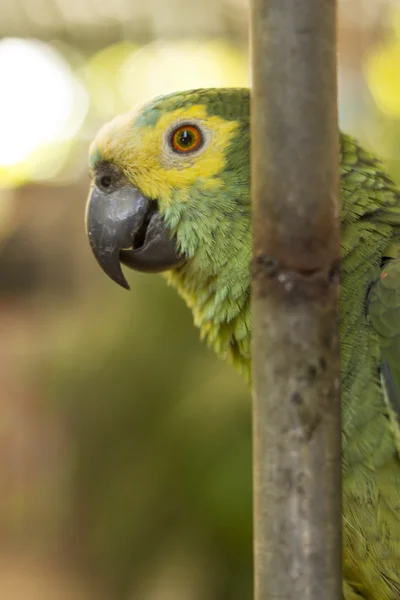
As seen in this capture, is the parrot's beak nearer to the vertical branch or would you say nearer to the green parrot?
the green parrot

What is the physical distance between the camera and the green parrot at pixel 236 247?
737 mm

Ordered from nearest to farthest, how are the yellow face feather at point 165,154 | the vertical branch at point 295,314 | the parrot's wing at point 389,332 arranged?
the vertical branch at point 295,314, the parrot's wing at point 389,332, the yellow face feather at point 165,154

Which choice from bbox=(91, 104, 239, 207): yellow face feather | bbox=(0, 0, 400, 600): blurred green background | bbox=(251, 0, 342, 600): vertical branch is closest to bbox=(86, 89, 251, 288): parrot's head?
bbox=(91, 104, 239, 207): yellow face feather

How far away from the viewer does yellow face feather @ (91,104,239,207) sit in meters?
0.83

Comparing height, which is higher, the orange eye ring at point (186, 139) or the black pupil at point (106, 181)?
the orange eye ring at point (186, 139)

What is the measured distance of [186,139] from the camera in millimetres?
851

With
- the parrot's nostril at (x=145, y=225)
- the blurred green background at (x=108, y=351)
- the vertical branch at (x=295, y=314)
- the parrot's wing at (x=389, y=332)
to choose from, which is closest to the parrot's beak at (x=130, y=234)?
the parrot's nostril at (x=145, y=225)

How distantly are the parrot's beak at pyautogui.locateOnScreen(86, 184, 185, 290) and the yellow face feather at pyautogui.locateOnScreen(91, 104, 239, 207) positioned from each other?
21 mm

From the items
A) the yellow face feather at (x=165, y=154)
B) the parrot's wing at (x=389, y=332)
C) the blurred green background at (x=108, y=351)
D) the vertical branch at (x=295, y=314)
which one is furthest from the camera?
the blurred green background at (x=108, y=351)

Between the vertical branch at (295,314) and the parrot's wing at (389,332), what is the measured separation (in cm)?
28

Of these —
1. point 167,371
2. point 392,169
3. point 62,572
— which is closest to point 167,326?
point 167,371

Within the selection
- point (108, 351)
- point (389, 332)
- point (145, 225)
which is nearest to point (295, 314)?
point (389, 332)

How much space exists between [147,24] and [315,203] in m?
3.12

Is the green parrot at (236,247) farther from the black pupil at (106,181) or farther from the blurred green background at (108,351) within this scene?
the blurred green background at (108,351)
